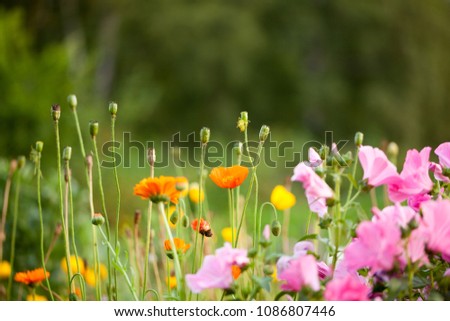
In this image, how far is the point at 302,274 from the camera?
647mm

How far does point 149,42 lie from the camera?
40.0ft

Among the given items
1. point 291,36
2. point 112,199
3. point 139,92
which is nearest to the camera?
point 112,199

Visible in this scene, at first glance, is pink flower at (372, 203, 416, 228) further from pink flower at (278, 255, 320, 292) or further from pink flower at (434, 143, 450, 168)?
pink flower at (434, 143, 450, 168)

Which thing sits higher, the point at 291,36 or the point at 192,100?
the point at 291,36

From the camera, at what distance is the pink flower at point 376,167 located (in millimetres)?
767

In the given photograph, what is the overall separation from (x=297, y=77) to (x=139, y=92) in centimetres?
490

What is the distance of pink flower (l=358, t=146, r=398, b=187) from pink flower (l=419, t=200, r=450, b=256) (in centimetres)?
11

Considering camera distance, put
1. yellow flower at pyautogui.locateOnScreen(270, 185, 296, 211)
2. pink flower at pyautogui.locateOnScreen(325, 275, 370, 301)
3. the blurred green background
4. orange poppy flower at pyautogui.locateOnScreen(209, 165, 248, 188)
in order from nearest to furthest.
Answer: pink flower at pyautogui.locateOnScreen(325, 275, 370, 301) < orange poppy flower at pyautogui.locateOnScreen(209, 165, 248, 188) < yellow flower at pyautogui.locateOnScreen(270, 185, 296, 211) < the blurred green background

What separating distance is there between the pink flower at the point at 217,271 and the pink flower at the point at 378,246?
118mm

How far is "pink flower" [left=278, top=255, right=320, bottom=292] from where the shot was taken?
0.64 m

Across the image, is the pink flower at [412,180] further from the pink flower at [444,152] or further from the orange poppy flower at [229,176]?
the orange poppy flower at [229,176]

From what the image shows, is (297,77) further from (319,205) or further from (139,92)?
(319,205)

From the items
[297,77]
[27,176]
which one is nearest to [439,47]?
[297,77]

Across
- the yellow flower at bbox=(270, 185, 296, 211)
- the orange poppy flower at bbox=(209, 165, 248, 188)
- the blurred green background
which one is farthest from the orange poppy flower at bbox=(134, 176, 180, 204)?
the blurred green background
